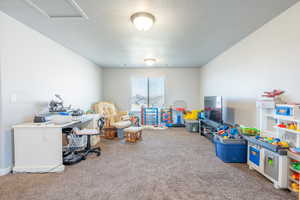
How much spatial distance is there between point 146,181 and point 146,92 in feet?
15.4

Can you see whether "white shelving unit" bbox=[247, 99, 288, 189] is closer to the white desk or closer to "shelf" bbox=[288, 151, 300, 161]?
"shelf" bbox=[288, 151, 300, 161]

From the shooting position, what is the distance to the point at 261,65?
2.69 m

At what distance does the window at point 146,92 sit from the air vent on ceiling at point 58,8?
430 cm

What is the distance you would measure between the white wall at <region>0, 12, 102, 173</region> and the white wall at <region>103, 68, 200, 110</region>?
2.44 metres

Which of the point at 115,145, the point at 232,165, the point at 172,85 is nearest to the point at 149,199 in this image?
the point at 232,165

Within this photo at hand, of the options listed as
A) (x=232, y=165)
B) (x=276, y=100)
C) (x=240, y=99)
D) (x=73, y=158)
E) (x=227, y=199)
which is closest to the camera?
(x=227, y=199)

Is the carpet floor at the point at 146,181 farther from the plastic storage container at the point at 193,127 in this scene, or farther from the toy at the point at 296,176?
the plastic storage container at the point at 193,127

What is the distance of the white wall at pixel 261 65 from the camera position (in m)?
2.05

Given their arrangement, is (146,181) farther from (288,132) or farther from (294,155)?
(288,132)

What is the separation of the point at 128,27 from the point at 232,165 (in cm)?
309

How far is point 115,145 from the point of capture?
3727mm

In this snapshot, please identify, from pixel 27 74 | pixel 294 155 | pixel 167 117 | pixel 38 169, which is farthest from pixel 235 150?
pixel 27 74

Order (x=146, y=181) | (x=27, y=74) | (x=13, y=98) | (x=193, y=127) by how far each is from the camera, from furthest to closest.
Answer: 1. (x=193, y=127)
2. (x=27, y=74)
3. (x=13, y=98)
4. (x=146, y=181)

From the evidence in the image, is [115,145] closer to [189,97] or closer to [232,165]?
[232,165]
